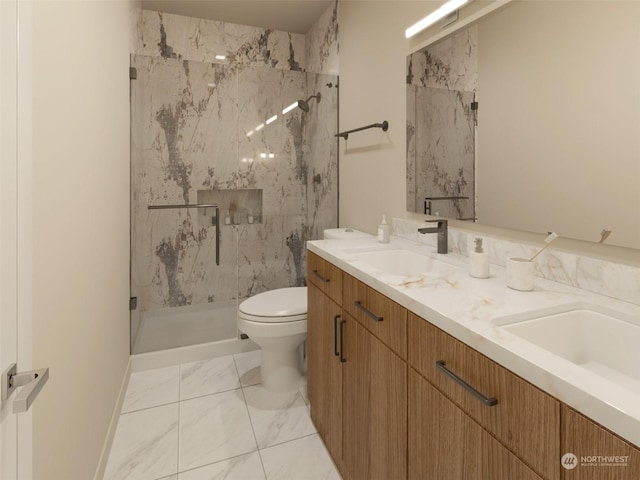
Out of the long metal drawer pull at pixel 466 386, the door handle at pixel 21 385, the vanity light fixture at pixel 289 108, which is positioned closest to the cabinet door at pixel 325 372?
the long metal drawer pull at pixel 466 386

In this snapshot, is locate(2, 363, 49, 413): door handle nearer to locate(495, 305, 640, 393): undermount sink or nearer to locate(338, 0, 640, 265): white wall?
locate(495, 305, 640, 393): undermount sink

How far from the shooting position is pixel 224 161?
3166mm

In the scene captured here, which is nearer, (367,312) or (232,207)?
(367,312)

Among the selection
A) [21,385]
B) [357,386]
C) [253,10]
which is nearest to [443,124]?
[357,386]

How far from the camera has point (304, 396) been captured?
2.17 meters

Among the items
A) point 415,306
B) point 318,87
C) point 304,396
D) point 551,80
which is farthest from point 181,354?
point 551,80

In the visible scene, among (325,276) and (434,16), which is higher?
(434,16)

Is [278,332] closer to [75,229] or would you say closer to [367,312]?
[367,312]

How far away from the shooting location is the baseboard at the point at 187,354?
8.16ft

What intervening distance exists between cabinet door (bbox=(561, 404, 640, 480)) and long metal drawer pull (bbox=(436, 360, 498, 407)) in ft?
0.47

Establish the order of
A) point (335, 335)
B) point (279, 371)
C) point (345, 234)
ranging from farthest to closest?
1. point (345, 234)
2. point (279, 371)
3. point (335, 335)

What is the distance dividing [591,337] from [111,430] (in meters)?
2.00

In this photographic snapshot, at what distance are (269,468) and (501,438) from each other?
124 cm

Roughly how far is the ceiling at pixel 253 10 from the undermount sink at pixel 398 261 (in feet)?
7.00
